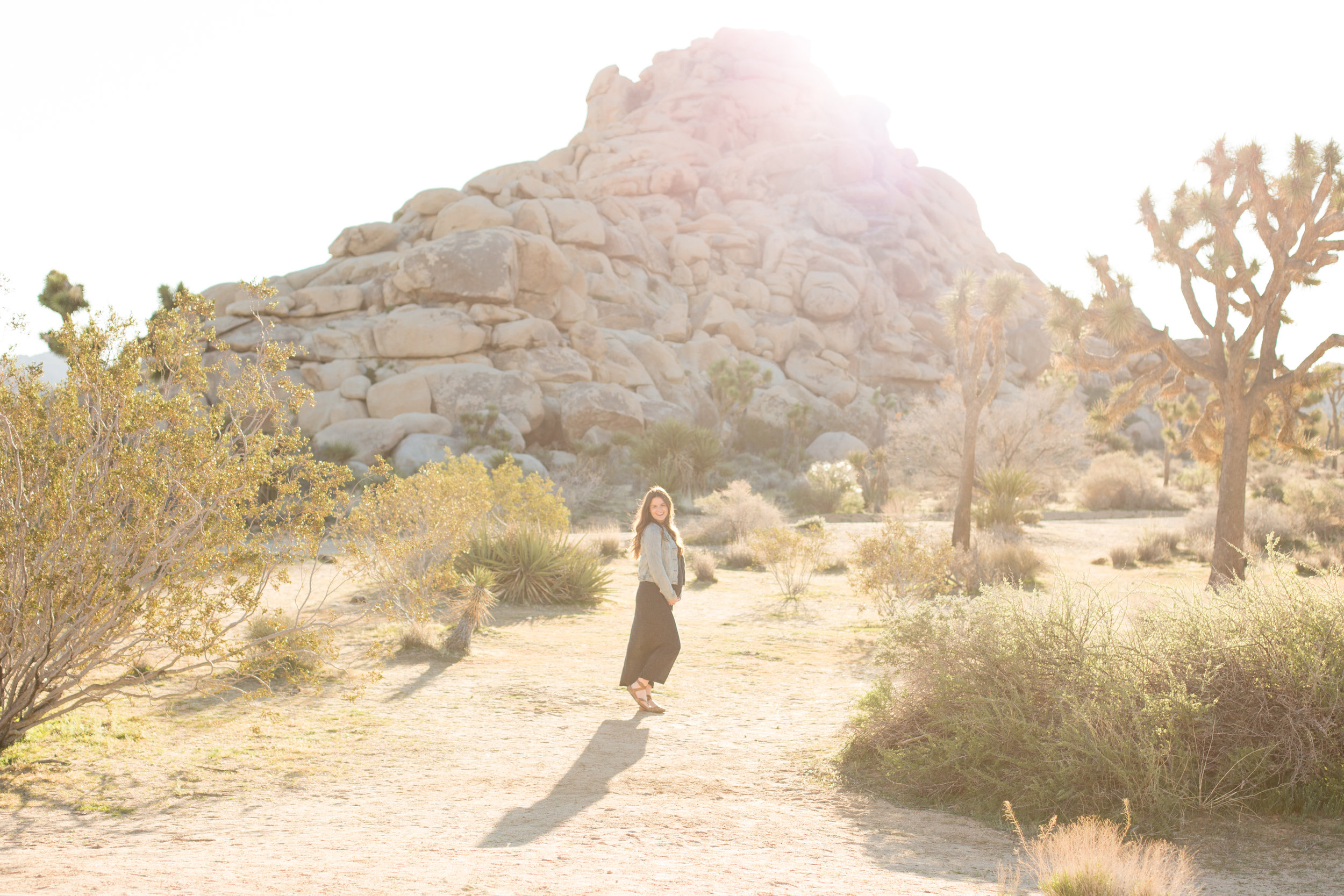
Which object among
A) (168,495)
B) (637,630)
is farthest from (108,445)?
(637,630)

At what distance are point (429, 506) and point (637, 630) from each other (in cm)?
420

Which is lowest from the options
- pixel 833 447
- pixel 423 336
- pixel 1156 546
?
pixel 1156 546

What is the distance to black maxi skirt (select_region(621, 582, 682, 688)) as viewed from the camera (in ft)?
23.0

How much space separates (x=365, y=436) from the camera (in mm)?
31984

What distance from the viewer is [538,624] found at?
35.2ft

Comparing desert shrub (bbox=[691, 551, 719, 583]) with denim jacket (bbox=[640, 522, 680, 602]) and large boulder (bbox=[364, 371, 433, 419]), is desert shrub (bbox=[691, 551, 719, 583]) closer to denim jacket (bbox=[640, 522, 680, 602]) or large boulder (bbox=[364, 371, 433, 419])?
denim jacket (bbox=[640, 522, 680, 602])

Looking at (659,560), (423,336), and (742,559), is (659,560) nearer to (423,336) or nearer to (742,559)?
(742,559)

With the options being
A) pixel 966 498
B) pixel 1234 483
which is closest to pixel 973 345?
pixel 966 498

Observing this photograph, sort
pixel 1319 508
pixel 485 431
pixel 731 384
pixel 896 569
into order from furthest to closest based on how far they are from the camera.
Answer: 1. pixel 731 384
2. pixel 485 431
3. pixel 1319 508
4. pixel 896 569

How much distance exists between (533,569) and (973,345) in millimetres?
10559

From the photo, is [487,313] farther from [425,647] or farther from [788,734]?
[788,734]

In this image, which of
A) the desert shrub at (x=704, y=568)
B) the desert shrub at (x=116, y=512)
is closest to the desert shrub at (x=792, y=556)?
the desert shrub at (x=704, y=568)

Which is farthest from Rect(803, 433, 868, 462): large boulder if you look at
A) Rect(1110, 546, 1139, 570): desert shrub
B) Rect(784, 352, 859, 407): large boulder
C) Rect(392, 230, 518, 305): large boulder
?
Rect(1110, 546, 1139, 570): desert shrub

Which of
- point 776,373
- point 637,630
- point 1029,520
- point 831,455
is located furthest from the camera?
point 776,373
